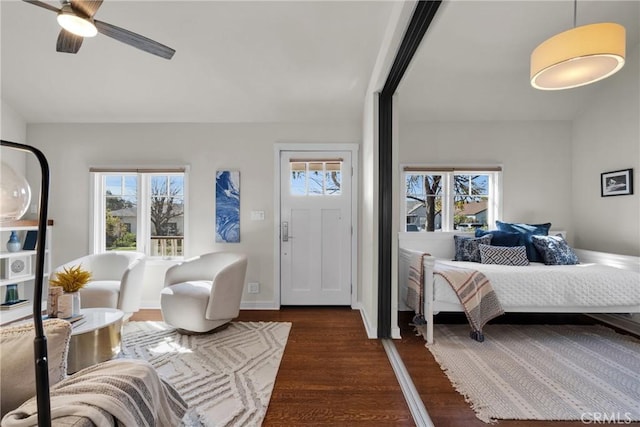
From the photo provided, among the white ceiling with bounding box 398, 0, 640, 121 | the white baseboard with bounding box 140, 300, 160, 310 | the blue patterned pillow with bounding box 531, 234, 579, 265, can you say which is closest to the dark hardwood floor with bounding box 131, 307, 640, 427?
the blue patterned pillow with bounding box 531, 234, 579, 265

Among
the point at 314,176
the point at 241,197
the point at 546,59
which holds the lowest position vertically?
the point at 241,197

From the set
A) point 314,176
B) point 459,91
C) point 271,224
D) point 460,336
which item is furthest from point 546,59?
point 271,224

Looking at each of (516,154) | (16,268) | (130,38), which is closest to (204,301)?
(130,38)

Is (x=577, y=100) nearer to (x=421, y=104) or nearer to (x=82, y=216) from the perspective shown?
(x=421, y=104)

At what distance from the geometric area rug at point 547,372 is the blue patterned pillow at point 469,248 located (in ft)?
2.61

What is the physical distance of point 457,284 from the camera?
260cm

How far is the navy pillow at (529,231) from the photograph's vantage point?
3195 mm

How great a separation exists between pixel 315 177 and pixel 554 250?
2677 mm

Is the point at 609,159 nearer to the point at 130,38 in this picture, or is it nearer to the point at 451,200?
the point at 451,200

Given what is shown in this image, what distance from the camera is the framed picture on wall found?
178 cm

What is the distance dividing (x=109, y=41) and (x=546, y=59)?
135 inches

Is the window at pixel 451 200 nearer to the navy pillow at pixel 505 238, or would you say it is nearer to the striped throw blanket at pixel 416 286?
Answer: the navy pillow at pixel 505 238

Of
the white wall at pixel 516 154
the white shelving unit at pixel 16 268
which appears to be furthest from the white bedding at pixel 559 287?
the white shelving unit at pixel 16 268

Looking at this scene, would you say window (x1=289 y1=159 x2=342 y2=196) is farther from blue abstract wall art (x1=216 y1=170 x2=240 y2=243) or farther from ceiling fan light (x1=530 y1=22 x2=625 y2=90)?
ceiling fan light (x1=530 y1=22 x2=625 y2=90)
